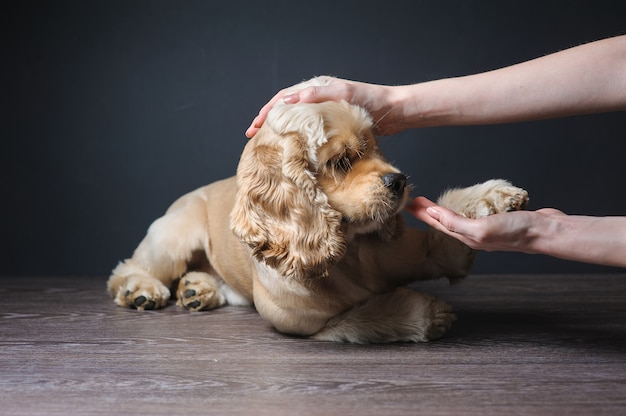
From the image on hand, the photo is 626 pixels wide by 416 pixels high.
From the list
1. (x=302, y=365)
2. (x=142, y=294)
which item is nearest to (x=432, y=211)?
(x=302, y=365)

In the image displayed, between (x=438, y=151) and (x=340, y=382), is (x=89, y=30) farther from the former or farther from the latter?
(x=340, y=382)

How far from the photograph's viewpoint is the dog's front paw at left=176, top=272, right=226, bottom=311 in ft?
11.7

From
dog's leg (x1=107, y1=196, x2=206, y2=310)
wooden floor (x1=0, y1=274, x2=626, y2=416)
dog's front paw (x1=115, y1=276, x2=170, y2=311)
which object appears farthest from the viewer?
dog's leg (x1=107, y1=196, x2=206, y2=310)

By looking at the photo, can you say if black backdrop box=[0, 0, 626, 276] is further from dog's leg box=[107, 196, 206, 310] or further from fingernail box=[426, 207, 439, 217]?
fingernail box=[426, 207, 439, 217]

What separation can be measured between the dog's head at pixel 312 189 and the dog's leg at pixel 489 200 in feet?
0.88

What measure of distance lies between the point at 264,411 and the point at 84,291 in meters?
2.32

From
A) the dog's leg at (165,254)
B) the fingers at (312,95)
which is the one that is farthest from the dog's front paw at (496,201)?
the dog's leg at (165,254)

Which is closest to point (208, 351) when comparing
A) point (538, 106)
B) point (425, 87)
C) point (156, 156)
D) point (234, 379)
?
point (234, 379)

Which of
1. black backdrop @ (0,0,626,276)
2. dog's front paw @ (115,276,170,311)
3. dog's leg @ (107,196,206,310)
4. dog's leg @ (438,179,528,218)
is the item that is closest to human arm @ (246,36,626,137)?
dog's leg @ (438,179,528,218)

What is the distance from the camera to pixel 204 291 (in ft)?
11.8

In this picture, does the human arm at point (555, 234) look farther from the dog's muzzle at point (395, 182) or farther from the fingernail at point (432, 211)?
the dog's muzzle at point (395, 182)

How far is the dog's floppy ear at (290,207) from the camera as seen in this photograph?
8.39 ft

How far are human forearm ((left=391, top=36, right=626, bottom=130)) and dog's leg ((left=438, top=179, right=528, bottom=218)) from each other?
0.36 metres

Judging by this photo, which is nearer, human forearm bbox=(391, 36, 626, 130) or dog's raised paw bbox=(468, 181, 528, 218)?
dog's raised paw bbox=(468, 181, 528, 218)
